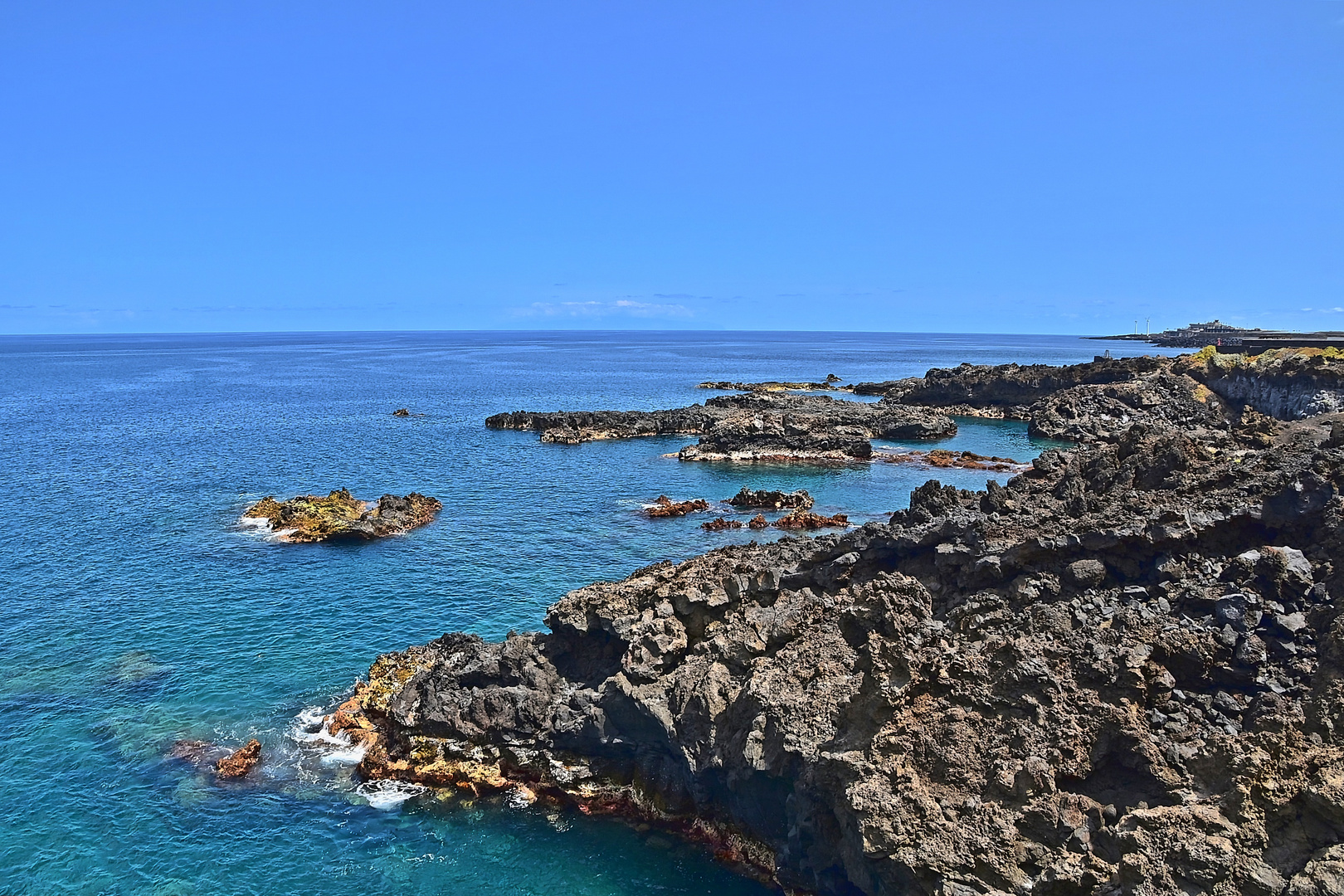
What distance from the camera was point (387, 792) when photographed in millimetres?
25078

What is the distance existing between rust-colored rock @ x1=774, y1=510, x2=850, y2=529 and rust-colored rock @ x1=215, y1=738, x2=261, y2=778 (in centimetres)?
3515

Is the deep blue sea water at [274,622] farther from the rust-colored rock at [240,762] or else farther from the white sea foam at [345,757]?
the rust-colored rock at [240,762]

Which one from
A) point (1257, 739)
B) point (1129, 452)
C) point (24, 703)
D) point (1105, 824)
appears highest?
point (1129, 452)

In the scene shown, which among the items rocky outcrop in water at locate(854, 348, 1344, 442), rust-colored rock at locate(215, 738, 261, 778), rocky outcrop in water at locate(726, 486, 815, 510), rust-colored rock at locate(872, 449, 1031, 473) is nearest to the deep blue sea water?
rust-colored rock at locate(215, 738, 261, 778)

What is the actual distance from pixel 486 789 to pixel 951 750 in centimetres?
1430

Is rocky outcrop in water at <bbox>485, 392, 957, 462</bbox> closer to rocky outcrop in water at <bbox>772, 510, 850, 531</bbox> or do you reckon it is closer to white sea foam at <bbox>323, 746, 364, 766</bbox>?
rocky outcrop in water at <bbox>772, 510, 850, 531</bbox>

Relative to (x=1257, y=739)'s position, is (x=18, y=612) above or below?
below

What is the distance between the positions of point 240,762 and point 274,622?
12.8m

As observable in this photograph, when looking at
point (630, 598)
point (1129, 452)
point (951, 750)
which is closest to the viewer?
point (951, 750)

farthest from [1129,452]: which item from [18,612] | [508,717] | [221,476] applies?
[221,476]

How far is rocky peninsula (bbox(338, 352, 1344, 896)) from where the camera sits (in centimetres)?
1550

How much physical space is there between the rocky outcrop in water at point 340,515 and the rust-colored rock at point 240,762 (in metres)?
25.4

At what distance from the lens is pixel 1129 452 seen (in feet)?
125

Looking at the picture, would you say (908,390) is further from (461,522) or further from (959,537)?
(959,537)
